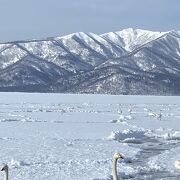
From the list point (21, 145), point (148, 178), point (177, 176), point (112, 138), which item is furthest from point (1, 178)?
point (112, 138)

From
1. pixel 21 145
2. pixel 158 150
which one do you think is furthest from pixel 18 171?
pixel 158 150

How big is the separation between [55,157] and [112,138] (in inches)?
426

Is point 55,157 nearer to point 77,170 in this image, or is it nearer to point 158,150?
point 77,170

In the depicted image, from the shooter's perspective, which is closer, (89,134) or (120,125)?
(89,134)

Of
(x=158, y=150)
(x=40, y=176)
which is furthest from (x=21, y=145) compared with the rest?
(x=40, y=176)

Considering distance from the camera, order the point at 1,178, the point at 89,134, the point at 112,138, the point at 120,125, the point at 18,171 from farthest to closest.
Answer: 1. the point at 120,125
2. the point at 89,134
3. the point at 112,138
4. the point at 18,171
5. the point at 1,178

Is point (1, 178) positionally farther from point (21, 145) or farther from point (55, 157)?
point (21, 145)

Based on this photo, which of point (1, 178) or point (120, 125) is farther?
point (120, 125)

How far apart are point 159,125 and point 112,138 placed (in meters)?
13.6

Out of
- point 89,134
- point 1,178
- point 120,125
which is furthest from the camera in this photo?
point 120,125

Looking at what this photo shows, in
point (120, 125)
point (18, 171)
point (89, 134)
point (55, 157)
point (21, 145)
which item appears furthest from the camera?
point (120, 125)

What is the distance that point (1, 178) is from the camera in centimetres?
1962

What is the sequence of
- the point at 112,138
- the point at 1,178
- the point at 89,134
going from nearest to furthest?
the point at 1,178, the point at 112,138, the point at 89,134

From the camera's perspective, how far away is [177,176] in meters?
21.9
